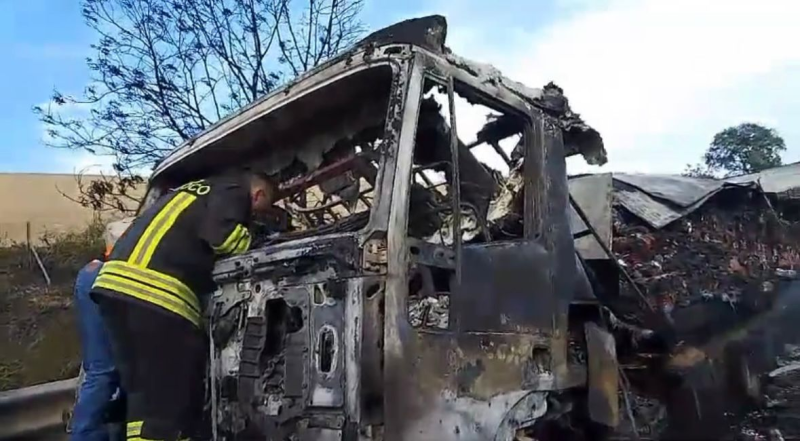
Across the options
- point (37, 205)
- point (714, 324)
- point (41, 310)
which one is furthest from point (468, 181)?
point (37, 205)

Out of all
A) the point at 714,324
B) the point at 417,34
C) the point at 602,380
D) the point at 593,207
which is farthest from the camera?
the point at 714,324

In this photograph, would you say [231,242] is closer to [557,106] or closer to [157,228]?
[157,228]

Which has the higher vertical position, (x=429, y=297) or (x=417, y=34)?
(x=417, y=34)

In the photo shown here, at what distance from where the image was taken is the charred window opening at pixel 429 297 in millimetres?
2744

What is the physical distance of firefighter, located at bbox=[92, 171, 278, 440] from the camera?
3.01 m

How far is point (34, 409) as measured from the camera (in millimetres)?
4715

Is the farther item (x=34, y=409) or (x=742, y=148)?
(x=742, y=148)

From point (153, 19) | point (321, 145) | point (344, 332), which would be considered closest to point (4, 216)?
point (153, 19)

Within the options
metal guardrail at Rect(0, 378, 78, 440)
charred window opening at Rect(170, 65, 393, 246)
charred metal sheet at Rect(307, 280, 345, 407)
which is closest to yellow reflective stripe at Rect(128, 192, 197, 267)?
charred window opening at Rect(170, 65, 393, 246)

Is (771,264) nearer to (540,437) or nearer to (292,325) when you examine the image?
(540,437)

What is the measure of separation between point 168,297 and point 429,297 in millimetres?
950

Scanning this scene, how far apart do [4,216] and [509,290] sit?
14.9 meters

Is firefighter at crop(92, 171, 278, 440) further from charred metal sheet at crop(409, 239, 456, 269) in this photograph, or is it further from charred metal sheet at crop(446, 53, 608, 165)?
charred metal sheet at crop(446, 53, 608, 165)

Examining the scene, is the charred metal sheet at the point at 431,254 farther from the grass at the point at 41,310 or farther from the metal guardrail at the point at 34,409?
the grass at the point at 41,310
